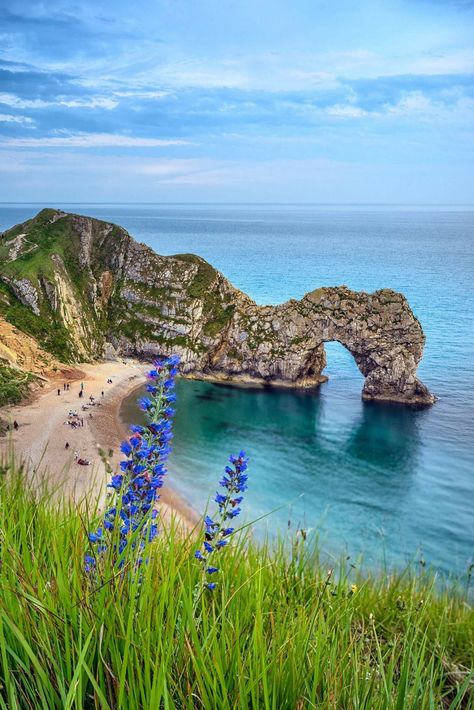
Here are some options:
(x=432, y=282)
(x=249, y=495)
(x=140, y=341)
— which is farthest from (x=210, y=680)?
(x=432, y=282)

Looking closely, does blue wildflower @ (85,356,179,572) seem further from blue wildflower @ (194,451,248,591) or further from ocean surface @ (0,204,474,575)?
ocean surface @ (0,204,474,575)

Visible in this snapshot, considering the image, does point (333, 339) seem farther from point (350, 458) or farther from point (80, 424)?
point (80, 424)

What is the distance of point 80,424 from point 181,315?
2847 cm

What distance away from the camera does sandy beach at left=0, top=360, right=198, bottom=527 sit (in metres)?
39.6

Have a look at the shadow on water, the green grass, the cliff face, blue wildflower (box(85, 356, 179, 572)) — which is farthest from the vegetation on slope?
the green grass

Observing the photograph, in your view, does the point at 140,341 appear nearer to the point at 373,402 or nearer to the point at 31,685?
the point at 373,402

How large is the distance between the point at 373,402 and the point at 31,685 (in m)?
63.5

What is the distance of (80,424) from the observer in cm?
4997

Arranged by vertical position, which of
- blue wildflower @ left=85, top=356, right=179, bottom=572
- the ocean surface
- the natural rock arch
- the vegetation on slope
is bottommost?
the ocean surface

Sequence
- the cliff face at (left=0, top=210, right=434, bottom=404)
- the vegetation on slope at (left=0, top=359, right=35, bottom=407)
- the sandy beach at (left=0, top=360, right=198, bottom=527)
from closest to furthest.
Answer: the sandy beach at (left=0, top=360, right=198, bottom=527)
the vegetation on slope at (left=0, top=359, right=35, bottom=407)
the cliff face at (left=0, top=210, right=434, bottom=404)

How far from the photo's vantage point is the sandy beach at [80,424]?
130 ft

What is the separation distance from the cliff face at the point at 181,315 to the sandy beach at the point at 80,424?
7.37m

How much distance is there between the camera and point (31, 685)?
265cm

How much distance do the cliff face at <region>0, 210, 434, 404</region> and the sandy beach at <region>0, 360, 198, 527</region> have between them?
7.37 meters
